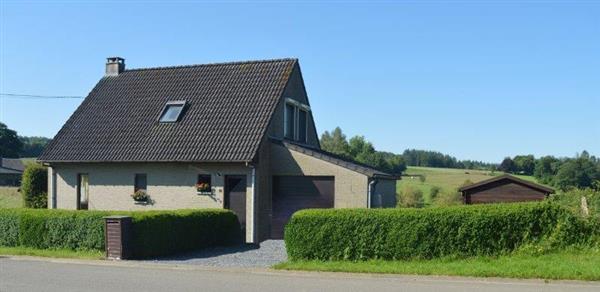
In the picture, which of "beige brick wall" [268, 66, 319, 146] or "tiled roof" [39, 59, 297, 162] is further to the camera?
"beige brick wall" [268, 66, 319, 146]

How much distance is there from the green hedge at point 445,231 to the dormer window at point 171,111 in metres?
11.1

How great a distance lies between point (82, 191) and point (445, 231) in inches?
616

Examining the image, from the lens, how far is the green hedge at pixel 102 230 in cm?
1722

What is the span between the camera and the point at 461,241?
14.5 meters

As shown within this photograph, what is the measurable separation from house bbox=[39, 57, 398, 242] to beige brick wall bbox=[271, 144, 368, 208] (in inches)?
1.3

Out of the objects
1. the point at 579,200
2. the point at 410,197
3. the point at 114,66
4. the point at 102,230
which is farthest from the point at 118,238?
the point at 410,197

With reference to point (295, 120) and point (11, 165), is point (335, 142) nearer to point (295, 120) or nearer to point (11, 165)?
point (295, 120)

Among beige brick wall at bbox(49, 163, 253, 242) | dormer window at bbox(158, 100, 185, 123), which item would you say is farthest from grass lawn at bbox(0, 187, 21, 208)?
dormer window at bbox(158, 100, 185, 123)

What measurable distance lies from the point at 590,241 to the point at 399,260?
14.2 ft

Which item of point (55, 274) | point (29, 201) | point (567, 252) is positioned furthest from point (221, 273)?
point (29, 201)

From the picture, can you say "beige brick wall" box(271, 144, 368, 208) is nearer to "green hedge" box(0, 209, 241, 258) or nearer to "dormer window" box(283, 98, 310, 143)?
"dormer window" box(283, 98, 310, 143)

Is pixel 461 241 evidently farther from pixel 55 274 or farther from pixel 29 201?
pixel 29 201

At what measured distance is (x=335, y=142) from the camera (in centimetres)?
5841

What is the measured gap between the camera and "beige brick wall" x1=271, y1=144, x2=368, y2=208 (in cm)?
2095
